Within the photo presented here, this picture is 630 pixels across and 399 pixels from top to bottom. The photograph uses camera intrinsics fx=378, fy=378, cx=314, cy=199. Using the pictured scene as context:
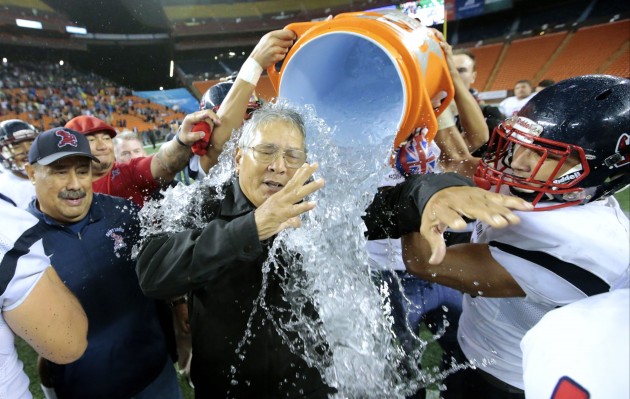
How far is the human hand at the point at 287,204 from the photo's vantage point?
1.05 m

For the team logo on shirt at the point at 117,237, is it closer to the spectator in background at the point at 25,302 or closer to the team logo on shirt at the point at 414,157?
the spectator in background at the point at 25,302

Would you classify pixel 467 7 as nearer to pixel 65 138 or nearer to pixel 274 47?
pixel 274 47

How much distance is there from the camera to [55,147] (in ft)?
5.34

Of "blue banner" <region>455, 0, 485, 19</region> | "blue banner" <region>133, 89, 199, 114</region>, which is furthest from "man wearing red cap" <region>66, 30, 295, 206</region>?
"blue banner" <region>133, 89, 199, 114</region>

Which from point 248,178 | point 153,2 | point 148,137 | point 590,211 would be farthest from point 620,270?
point 153,2

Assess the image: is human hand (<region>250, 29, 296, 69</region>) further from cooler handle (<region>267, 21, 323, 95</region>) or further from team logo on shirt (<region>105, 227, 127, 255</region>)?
team logo on shirt (<region>105, 227, 127, 255</region>)

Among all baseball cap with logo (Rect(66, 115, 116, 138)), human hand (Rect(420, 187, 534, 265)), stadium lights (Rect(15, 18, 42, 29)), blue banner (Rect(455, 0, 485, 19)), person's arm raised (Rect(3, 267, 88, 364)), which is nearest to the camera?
human hand (Rect(420, 187, 534, 265))

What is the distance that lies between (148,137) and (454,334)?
1994 centimetres

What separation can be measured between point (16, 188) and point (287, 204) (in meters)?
3.02

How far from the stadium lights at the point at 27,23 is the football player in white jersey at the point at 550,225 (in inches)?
1192

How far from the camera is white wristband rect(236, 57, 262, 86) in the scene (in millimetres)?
1583

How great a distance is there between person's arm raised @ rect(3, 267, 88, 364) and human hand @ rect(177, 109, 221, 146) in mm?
743

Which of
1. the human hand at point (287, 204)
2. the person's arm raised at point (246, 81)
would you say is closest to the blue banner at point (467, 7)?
the person's arm raised at point (246, 81)

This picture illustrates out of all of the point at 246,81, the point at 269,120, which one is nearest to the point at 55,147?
the point at 246,81
